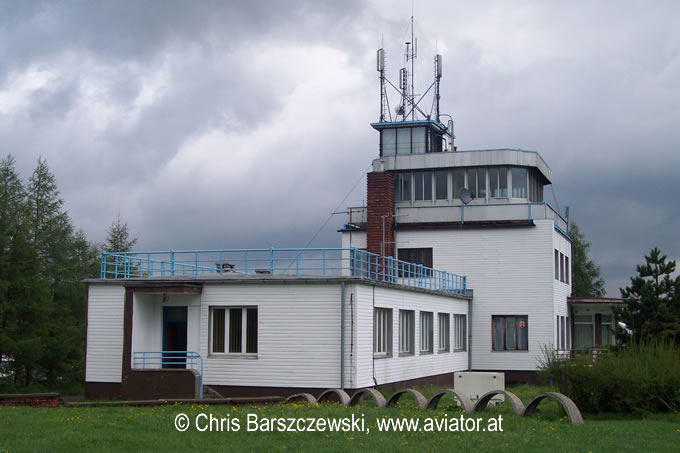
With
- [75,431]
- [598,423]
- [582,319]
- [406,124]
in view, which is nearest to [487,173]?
[406,124]

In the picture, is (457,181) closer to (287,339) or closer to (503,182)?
(503,182)

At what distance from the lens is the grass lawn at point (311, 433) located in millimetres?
13750

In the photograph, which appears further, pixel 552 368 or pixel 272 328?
pixel 272 328

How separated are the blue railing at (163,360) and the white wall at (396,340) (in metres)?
5.19

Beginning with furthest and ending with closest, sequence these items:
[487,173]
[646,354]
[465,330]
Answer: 1. [487,173]
2. [465,330]
3. [646,354]

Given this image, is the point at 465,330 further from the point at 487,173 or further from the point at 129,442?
the point at 129,442

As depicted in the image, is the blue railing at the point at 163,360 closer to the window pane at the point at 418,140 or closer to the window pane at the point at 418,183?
the window pane at the point at 418,183

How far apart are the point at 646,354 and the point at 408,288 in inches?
418

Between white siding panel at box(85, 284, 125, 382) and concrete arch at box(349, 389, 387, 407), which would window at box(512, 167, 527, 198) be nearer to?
white siding panel at box(85, 284, 125, 382)

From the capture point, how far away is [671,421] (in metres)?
18.9

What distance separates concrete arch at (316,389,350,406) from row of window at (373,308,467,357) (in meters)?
4.64

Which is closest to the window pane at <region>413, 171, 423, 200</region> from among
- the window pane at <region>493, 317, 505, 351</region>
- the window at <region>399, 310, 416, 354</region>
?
the window pane at <region>493, 317, 505, 351</region>

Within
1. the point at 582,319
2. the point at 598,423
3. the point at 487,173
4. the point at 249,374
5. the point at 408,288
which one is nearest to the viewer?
the point at 598,423

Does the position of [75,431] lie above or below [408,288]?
below
